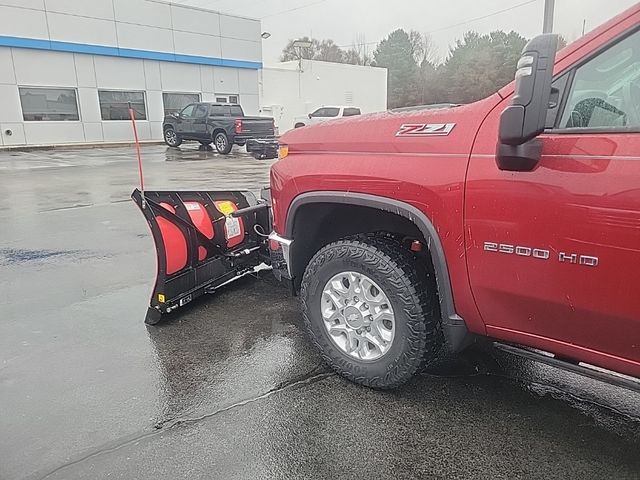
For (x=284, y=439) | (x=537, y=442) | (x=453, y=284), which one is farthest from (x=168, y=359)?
(x=537, y=442)

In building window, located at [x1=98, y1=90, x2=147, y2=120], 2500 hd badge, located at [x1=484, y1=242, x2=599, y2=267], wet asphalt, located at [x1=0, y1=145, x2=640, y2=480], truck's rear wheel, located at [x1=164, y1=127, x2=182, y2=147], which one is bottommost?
wet asphalt, located at [x1=0, y1=145, x2=640, y2=480]

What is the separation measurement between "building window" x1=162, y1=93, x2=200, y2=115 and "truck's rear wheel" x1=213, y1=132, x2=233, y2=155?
23.3 feet

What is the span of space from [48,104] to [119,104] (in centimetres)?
324

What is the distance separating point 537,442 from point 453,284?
91 cm

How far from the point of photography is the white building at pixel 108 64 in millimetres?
22203

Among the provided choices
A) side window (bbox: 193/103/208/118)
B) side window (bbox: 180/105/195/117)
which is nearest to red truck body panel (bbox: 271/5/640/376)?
side window (bbox: 193/103/208/118)

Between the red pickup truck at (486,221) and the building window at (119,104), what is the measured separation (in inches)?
948

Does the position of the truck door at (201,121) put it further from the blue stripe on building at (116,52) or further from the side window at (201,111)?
the blue stripe on building at (116,52)

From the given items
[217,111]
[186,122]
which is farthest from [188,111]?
[217,111]

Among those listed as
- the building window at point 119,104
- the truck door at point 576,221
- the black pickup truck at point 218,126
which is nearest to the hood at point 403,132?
the truck door at point 576,221

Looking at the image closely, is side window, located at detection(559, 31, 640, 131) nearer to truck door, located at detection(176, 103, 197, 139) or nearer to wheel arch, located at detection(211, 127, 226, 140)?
wheel arch, located at detection(211, 127, 226, 140)

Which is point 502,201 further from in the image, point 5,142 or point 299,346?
point 5,142

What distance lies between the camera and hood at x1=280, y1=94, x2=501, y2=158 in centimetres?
248

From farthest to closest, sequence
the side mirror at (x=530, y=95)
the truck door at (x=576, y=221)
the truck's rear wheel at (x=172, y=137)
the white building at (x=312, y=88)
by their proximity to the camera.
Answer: the white building at (x=312, y=88) → the truck's rear wheel at (x=172, y=137) → the truck door at (x=576, y=221) → the side mirror at (x=530, y=95)
